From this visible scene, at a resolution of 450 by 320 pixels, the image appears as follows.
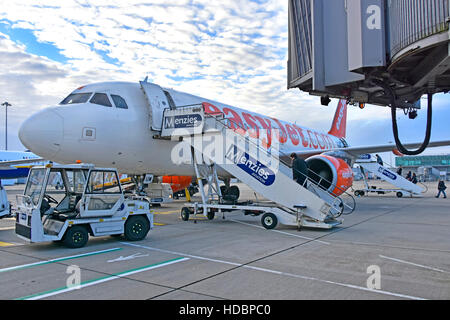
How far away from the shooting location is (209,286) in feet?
13.0

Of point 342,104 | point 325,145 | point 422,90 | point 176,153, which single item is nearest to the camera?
point 422,90

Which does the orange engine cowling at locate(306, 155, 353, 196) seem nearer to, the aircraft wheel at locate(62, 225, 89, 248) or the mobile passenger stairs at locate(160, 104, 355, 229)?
the mobile passenger stairs at locate(160, 104, 355, 229)

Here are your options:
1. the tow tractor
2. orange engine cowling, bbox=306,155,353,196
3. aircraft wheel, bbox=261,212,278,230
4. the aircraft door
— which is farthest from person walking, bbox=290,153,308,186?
the tow tractor

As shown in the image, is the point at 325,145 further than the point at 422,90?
Yes

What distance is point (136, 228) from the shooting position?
6.97 m

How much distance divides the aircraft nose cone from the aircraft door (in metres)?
2.34

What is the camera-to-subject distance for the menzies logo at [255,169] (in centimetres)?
863

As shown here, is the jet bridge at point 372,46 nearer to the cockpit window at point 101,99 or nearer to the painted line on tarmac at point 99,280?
the painted line on tarmac at point 99,280

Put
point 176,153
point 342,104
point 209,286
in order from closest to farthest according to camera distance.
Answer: point 209,286, point 176,153, point 342,104

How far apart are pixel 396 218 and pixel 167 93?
7.77 m

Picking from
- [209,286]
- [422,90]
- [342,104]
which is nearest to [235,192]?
[422,90]

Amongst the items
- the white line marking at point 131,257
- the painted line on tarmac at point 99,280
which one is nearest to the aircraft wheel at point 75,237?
the white line marking at point 131,257

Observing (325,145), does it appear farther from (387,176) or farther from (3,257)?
(3,257)

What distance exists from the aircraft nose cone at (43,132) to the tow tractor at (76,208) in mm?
1186
